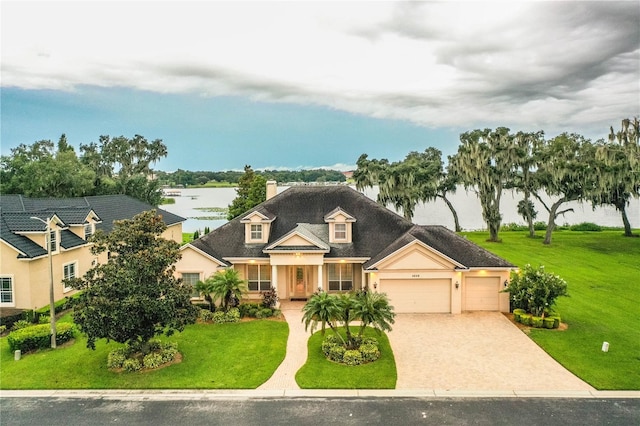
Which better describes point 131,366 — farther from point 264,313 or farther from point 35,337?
point 264,313

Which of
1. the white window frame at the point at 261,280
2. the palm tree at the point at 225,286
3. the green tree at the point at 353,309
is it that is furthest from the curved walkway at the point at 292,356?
the palm tree at the point at 225,286

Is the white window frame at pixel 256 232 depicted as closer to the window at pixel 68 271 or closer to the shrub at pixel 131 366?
the shrub at pixel 131 366

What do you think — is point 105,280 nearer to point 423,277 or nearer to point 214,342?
point 214,342

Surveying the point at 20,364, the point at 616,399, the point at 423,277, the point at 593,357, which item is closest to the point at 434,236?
the point at 423,277

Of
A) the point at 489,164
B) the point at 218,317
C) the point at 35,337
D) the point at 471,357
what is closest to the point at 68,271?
the point at 35,337

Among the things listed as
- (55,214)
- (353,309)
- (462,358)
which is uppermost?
(55,214)

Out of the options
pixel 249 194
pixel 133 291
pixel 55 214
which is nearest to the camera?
pixel 133 291

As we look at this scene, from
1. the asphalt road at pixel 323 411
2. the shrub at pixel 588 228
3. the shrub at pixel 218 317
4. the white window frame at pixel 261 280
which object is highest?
the shrub at pixel 588 228

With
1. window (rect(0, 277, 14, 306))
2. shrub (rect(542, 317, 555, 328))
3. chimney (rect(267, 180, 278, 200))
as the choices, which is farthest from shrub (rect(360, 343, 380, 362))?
window (rect(0, 277, 14, 306))
